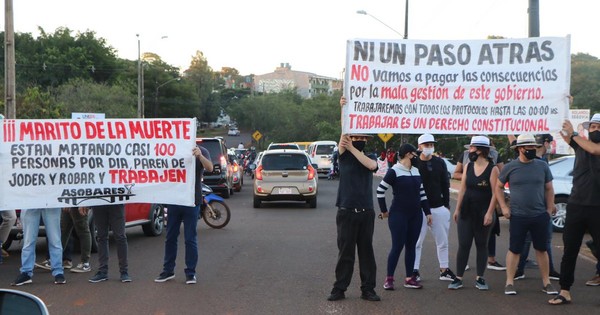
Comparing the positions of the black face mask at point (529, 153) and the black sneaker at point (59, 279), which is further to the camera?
the black sneaker at point (59, 279)

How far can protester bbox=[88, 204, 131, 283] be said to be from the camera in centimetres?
922

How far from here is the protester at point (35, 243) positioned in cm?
902

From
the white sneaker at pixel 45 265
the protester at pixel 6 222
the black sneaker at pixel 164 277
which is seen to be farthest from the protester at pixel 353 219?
the protester at pixel 6 222

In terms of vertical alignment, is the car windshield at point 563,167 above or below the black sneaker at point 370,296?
above

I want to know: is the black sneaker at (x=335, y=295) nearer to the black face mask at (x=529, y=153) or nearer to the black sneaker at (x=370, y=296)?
the black sneaker at (x=370, y=296)

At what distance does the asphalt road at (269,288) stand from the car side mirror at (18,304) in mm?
4660

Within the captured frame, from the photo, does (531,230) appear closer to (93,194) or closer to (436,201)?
(436,201)

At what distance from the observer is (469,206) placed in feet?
29.0

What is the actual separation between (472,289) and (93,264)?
212 inches

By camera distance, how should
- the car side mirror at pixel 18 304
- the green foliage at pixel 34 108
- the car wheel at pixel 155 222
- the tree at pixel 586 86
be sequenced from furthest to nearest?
the tree at pixel 586 86, the green foliage at pixel 34 108, the car wheel at pixel 155 222, the car side mirror at pixel 18 304

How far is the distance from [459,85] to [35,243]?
18.0ft

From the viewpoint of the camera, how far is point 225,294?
27.8 feet

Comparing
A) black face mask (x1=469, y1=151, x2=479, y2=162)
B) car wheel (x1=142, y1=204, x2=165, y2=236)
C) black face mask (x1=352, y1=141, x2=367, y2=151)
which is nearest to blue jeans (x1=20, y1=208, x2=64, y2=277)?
black face mask (x1=352, y1=141, x2=367, y2=151)

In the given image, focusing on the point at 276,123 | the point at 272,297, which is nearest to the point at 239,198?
the point at 272,297
